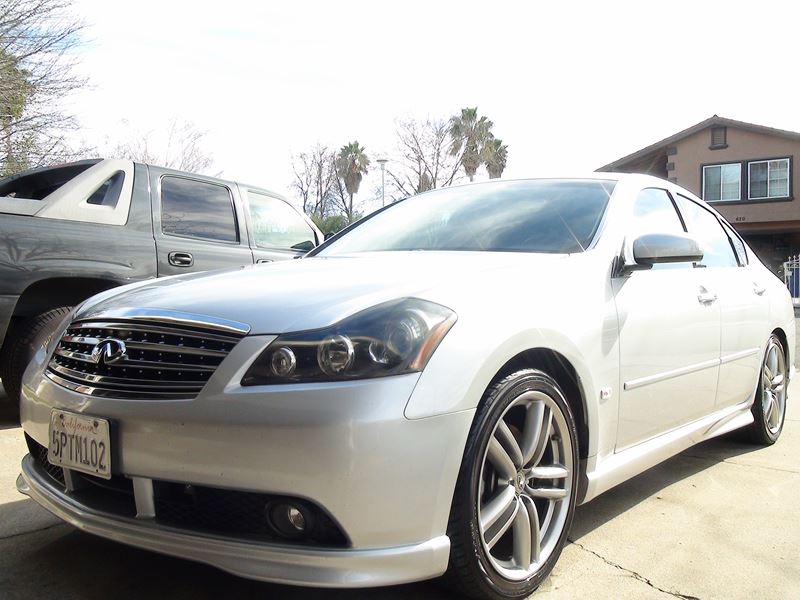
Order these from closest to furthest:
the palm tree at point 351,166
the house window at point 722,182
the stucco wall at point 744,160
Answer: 1. the stucco wall at point 744,160
2. the house window at point 722,182
3. the palm tree at point 351,166

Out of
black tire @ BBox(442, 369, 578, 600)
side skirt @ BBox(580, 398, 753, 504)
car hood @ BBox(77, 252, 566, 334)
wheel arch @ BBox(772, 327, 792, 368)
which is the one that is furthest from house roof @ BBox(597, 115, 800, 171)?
black tire @ BBox(442, 369, 578, 600)

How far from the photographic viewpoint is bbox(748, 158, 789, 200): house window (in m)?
26.9

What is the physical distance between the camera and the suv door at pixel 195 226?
17.1ft

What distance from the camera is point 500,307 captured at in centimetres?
238

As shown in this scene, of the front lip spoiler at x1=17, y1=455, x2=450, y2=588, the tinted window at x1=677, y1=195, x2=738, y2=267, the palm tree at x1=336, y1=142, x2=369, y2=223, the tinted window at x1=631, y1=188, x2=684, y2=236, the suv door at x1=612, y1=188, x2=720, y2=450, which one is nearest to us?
the front lip spoiler at x1=17, y1=455, x2=450, y2=588

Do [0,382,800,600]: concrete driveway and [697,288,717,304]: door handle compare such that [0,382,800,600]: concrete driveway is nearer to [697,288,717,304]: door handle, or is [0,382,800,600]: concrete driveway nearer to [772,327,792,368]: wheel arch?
[697,288,717,304]: door handle

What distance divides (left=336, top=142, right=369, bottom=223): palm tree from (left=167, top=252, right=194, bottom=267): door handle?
45.6m

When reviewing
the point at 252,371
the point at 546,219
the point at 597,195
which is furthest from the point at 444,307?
the point at 597,195

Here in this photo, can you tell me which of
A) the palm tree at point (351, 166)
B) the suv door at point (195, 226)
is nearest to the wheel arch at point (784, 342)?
the suv door at point (195, 226)

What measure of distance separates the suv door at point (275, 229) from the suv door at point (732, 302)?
3.08 meters

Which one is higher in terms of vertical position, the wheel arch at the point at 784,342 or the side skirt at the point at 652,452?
the wheel arch at the point at 784,342

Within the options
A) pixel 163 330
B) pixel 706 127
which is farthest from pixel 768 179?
pixel 163 330

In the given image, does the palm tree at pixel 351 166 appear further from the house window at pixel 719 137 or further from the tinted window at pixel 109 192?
the tinted window at pixel 109 192

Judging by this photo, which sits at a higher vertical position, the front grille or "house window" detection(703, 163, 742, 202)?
"house window" detection(703, 163, 742, 202)
